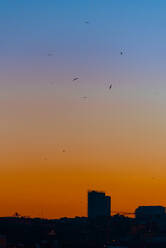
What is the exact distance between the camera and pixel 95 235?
13950cm

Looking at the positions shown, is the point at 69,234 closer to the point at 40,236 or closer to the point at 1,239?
the point at 40,236

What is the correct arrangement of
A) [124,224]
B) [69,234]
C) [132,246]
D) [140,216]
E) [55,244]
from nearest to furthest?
[55,244]
[132,246]
[69,234]
[124,224]
[140,216]

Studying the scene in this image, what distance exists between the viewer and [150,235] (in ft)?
462

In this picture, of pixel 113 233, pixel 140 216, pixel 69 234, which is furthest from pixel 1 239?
pixel 140 216

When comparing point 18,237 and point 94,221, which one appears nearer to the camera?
point 18,237

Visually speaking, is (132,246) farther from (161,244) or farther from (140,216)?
(140,216)

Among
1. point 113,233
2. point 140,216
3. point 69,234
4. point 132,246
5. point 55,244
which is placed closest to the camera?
point 55,244

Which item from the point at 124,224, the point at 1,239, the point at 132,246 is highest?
the point at 124,224

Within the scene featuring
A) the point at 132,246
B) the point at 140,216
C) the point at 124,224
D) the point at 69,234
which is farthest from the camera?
the point at 140,216

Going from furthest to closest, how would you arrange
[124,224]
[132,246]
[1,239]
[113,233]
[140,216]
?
[140,216], [124,224], [113,233], [132,246], [1,239]

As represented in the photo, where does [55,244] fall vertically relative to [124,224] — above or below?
below

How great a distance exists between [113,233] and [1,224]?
20062 mm

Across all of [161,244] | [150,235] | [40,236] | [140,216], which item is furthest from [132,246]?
[140,216]

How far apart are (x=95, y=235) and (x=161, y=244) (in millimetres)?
20695
